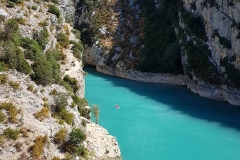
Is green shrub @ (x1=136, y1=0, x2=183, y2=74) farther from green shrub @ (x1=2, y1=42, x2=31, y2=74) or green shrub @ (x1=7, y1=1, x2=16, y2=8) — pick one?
green shrub @ (x1=2, y1=42, x2=31, y2=74)

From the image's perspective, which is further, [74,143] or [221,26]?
[221,26]

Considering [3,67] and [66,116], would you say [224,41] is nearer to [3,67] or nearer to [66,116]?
[66,116]

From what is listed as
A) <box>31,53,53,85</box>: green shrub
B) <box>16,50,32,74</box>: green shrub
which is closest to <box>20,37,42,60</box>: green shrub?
<box>31,53,53,85</box>: green shrub

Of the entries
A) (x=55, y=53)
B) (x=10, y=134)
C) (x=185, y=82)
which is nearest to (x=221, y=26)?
(x=185, y=82)

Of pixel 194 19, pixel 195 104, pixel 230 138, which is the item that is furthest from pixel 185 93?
pixel 230 138

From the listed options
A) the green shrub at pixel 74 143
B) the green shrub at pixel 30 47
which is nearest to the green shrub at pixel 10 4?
the green shrub at pixel 30 47

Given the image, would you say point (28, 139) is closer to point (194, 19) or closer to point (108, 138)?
point (108, 138)

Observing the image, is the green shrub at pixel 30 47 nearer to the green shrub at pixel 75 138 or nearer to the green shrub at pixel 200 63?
the green shrub at pixel 75 138
